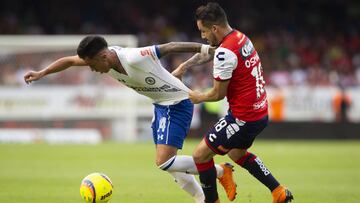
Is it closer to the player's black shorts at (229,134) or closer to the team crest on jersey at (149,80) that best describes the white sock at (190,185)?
the player's black shorts at (229,134)

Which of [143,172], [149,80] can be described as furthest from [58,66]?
[143,172]

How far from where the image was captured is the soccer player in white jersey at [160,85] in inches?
348

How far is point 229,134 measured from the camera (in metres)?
8.53

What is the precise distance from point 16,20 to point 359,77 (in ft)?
41.4

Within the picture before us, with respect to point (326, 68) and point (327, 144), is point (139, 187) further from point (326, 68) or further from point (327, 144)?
point (326, 68)

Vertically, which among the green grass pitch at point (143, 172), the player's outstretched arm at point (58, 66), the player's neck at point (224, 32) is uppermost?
the player's neck at point (224, 32)

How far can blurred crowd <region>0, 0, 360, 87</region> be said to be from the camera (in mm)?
27156

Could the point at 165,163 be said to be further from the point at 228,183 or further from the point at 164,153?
the point at 228,183

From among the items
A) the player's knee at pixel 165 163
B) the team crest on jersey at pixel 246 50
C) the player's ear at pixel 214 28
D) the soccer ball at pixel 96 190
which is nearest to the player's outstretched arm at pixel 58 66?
the soccer ball at pixel 96 190

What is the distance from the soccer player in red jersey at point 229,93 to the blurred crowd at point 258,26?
17006 millimetres

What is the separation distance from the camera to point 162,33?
29359 mm

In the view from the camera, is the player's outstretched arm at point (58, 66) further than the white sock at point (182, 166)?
Yes

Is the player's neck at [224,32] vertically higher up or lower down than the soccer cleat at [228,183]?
higher up

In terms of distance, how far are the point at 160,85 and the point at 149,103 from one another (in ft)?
48.3
